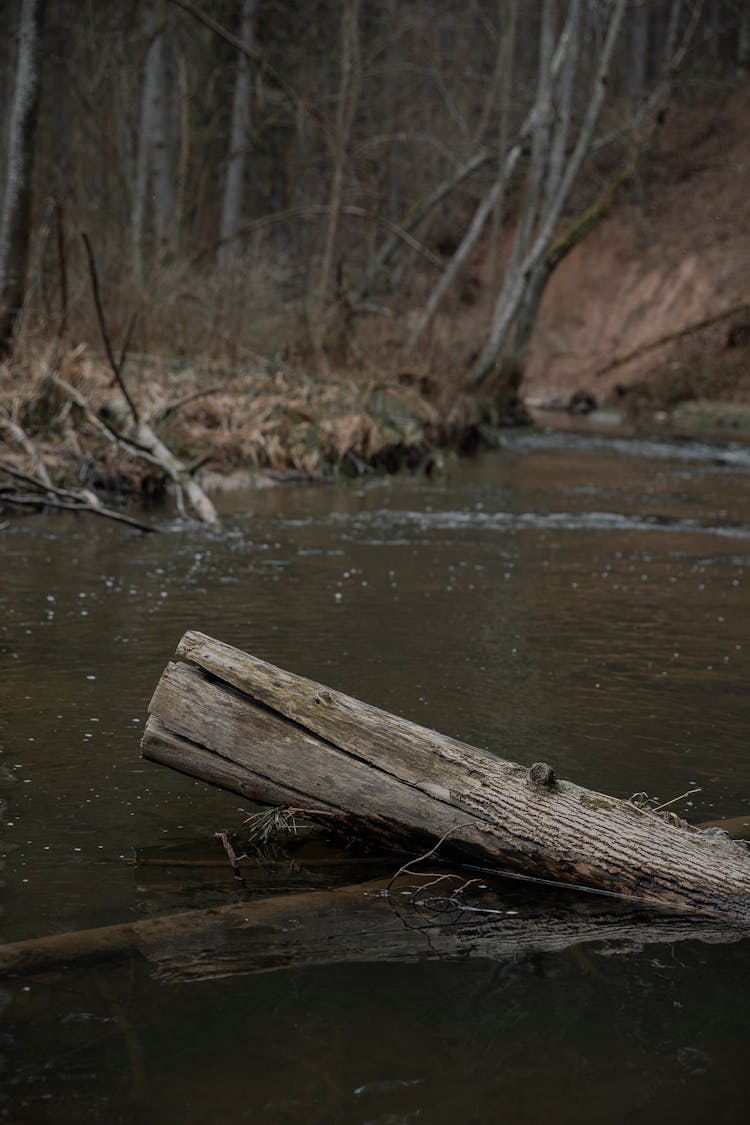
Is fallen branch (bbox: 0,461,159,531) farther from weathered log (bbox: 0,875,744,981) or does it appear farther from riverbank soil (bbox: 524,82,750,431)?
riverbank soil (bbox: 524,82,750,431)

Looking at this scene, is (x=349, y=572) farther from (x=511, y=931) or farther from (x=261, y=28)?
(x=261, y=28)

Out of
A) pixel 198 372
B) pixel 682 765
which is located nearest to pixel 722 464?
pixel 198 372

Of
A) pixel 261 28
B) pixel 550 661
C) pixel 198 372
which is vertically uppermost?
pixel 261 28

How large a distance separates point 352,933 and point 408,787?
575 millimetres

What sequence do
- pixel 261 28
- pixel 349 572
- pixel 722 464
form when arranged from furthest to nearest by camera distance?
pixel 261 28 → pixel 722 464 → pixel 349 572

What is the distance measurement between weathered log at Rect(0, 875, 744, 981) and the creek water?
6 centimetres

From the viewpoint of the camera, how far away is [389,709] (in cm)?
646

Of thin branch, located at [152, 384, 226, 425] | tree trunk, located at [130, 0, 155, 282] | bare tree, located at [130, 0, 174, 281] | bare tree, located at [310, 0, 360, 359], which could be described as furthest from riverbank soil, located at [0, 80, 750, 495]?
bare tree, located at [130, 0, 174, 281]

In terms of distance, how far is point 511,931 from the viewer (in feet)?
13.4

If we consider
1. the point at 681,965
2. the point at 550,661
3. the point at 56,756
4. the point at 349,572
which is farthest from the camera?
the point at 349,572

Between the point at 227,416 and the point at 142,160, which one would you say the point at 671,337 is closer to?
the point at 142,160

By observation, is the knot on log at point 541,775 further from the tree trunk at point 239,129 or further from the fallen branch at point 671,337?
the fallen branch at point 671,337

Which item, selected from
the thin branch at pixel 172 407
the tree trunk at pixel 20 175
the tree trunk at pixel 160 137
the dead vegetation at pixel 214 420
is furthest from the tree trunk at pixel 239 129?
the thin branch at pixel 172 407

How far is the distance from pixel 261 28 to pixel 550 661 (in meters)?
28.7
